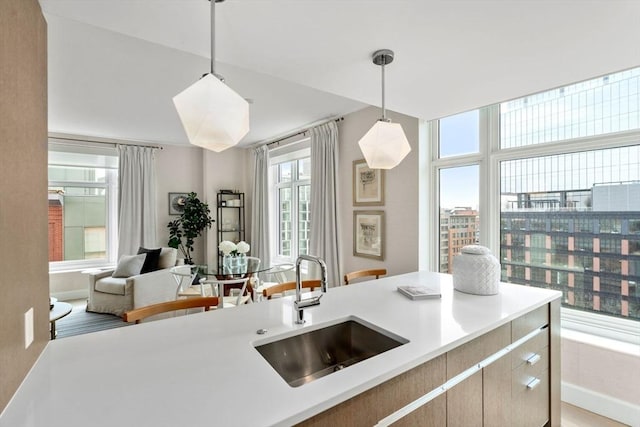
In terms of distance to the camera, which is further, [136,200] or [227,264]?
[136,200]

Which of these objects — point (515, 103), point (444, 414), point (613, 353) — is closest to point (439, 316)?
point (444, 414)

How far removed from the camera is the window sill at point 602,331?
2029mm

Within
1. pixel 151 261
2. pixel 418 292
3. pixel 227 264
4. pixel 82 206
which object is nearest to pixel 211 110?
pixel 418 292

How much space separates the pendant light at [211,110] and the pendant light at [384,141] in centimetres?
79

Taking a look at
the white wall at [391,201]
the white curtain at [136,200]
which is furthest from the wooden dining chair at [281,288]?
the white curtain at [136,200]

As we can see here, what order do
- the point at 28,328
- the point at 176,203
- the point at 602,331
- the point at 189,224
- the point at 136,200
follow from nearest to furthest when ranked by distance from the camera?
the point at 28,328 → the point at 602,331 → the point at 136,200 → the point at 189,224 → the point at 176,203

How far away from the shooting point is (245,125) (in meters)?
1.27

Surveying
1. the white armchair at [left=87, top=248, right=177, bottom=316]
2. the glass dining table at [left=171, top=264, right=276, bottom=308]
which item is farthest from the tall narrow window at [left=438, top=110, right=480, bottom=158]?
the white armchair at [left=87, top=248, right=177, bottom=316]

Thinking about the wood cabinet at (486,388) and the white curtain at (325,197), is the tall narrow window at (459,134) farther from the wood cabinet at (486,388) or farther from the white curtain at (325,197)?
the wood cabinet at (486,388)

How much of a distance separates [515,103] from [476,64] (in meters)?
1.02

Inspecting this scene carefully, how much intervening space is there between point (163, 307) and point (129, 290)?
9.30 feet

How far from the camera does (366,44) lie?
1621mm

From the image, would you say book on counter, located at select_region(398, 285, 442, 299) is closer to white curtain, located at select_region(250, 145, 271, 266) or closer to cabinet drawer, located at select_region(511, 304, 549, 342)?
cabinet drawer, located at select_region(511, 304, 549, 342)

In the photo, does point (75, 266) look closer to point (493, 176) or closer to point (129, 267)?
point (129, 267)
